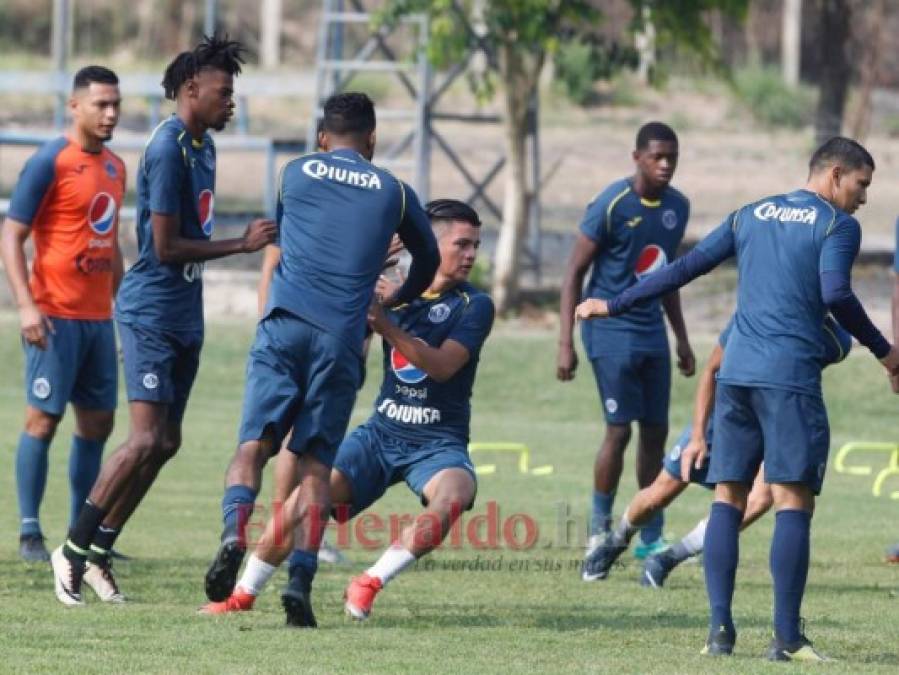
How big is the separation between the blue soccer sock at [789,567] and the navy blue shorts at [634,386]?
3381 millimetres

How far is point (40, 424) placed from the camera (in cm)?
1029

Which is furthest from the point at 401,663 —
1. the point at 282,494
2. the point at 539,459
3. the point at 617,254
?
the point at 539,459

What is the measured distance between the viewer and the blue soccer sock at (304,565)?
7949 mm

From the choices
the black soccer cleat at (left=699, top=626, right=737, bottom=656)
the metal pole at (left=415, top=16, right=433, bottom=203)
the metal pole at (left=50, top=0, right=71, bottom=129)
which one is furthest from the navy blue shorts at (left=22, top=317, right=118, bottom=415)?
the metal pole at (left=50, top=0, right=71, bottom=129)

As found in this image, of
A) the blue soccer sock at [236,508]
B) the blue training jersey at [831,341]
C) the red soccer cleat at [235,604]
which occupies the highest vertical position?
the blue training jersey at [831,341]

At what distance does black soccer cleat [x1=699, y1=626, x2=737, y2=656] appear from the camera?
7.70 metres

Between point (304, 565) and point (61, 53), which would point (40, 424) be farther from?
point (61, 53)

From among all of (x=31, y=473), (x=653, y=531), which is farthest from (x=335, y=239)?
(x=653, y=531)

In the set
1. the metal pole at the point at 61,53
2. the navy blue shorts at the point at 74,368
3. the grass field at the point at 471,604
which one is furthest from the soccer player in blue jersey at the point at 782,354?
the metal pole at the point at 61,53

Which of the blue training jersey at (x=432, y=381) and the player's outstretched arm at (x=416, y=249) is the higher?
the player's outstretched arm at (x=416, y=249)

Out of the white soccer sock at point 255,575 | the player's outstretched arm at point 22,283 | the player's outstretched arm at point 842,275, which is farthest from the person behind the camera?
the player's outstretched arm at point 22,283

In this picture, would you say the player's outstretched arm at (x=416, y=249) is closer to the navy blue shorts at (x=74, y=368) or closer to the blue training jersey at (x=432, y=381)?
the blue training jersey at (x=432, y=381)

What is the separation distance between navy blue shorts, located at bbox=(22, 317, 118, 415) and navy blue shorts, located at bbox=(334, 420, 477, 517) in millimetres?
1860

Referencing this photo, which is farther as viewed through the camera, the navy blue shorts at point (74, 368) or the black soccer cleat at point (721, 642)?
the navy blue shorts at point (74, 368)
